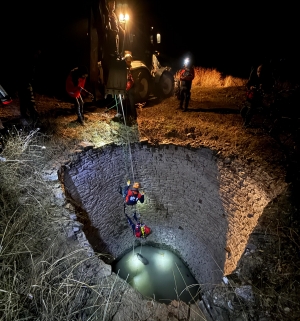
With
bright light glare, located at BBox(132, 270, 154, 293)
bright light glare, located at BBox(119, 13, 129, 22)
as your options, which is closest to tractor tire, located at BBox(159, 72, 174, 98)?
bright light glare, located at BBox(119, 13, 129, 22)

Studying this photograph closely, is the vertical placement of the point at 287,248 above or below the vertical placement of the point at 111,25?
below

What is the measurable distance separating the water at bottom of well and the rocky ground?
3661 mm

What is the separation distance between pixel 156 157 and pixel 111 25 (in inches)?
142

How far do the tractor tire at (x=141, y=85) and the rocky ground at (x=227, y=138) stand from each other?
0.34 m

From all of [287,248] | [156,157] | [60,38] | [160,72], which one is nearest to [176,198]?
[156,157]

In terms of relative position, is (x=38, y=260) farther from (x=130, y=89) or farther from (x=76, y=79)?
(x=130, y=89)

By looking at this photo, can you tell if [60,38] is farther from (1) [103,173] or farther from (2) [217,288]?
(2) [217,288]

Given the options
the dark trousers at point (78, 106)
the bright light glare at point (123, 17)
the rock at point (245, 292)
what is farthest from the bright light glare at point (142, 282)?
the bright light glare at point (123, 17)

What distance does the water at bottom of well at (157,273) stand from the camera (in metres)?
6.32

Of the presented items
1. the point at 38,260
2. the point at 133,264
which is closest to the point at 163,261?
the point at 133,264

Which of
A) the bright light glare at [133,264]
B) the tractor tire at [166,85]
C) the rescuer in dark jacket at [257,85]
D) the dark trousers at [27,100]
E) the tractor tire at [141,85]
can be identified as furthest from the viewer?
the tractor tire at [166,85]

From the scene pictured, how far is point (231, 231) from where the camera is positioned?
17.1 feet

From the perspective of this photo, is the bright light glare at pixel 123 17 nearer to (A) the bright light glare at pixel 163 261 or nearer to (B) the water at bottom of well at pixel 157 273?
(B) the water at bottom of well at pixel 157 273

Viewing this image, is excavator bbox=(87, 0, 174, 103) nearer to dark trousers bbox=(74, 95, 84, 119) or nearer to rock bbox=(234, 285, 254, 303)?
dark trousers bbox=(74, 95, 84, 119)
